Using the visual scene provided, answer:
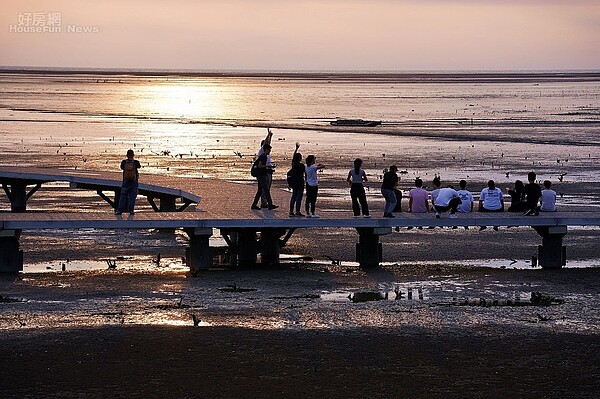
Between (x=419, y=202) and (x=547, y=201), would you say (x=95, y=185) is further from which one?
(x=547, y=201)

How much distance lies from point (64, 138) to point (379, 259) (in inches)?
1595

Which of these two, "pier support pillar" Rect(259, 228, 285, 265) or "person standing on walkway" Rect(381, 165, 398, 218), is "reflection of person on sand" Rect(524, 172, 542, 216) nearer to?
"person standing on walkway" Rect(381, 165, 398, 218)

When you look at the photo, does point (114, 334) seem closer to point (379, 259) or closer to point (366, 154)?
point (379, 259)

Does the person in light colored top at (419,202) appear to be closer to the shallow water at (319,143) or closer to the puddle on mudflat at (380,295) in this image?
the shallow water at (319,143)

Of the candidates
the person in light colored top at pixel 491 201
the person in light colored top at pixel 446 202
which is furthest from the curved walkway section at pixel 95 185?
the person in light colored top at pixel 491 201

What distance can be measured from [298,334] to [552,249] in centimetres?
827

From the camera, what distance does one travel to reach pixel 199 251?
24422mm

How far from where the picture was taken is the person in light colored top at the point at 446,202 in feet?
82.2

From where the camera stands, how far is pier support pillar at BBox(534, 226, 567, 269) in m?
24.9

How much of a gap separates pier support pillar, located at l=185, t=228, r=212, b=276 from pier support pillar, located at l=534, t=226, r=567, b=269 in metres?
6.43

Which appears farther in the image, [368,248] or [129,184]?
[129,184]

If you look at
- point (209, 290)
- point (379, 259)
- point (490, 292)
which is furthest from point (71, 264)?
point (490, 292)

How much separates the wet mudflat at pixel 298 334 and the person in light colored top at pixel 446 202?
1.56 m

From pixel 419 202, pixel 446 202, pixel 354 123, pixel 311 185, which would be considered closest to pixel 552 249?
pixel 446 202
